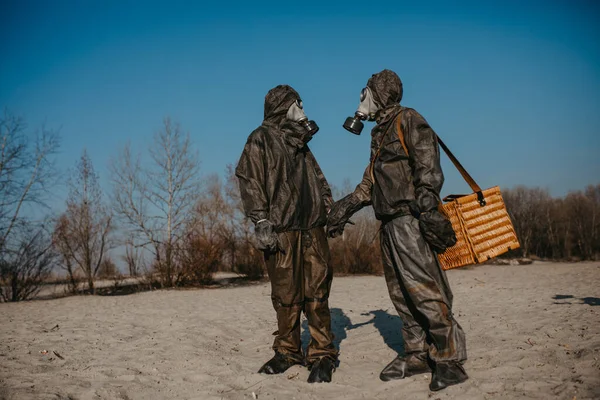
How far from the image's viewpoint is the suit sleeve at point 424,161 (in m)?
3.25

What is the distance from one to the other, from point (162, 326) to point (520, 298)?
21.2 ft

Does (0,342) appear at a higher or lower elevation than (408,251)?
lower

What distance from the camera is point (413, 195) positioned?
136 inches

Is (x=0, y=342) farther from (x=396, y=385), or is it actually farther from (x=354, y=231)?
(x=354, y=231)

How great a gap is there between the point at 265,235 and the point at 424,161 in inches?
57.0

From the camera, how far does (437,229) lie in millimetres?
3229

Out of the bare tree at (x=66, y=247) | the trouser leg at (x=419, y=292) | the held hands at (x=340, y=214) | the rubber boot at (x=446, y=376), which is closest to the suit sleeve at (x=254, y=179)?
the held hands at (x=340, y=214)

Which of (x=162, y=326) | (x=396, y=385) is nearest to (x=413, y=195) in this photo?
(x=396, y=385)

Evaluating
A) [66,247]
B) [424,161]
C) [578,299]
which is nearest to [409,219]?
[424,161]

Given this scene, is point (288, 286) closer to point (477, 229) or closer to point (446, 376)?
point (446, 376)

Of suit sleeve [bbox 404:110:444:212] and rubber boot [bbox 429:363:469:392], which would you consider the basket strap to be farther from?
rubber boot [bbox 429:363:469:392]

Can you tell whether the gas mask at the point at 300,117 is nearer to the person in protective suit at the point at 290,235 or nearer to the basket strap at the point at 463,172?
the person in protective suit at the point at 290,235

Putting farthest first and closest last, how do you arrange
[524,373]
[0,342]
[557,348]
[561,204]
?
[561,204] → [0,342] → [557,348] → [524,373]

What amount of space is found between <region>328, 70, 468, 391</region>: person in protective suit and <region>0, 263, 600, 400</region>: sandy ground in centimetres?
25
